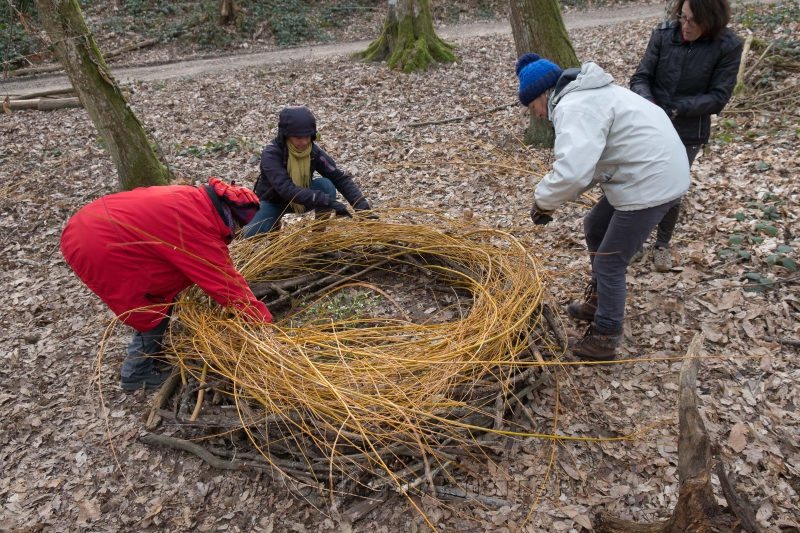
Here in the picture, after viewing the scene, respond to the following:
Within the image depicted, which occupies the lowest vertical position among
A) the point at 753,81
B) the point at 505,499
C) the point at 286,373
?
the point at 505,499

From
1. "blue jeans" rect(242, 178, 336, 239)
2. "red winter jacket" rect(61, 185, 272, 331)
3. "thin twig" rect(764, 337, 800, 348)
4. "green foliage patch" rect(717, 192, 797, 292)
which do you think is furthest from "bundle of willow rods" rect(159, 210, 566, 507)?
"green foliage patch" rect(717, 192, 797, 292)

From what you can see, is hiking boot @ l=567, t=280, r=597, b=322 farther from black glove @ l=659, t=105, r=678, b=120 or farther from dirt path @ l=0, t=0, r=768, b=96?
dirt path @ l=0, t=0, r=768, b=96

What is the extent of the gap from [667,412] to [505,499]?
1.03 meters

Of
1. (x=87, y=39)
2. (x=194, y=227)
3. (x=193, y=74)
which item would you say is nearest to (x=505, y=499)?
(x=194, y=227)

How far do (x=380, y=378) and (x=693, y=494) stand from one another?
1.41 meters

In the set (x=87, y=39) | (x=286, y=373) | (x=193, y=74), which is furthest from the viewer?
(x=193, y=74)

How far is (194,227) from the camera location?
257 cm

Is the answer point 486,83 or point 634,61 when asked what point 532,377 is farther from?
point 634,61

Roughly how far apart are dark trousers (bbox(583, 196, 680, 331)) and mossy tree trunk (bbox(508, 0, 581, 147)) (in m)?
2.53

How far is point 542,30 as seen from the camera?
4887mm

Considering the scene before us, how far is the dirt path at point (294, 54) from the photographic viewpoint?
9211mm

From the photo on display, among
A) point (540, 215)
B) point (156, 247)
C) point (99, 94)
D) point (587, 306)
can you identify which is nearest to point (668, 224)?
point (587, 306)

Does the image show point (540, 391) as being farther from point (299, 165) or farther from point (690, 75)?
point (299, 165)

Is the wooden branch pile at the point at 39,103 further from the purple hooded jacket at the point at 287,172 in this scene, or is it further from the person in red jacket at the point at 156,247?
the person in red jacket at the point at 156,247
